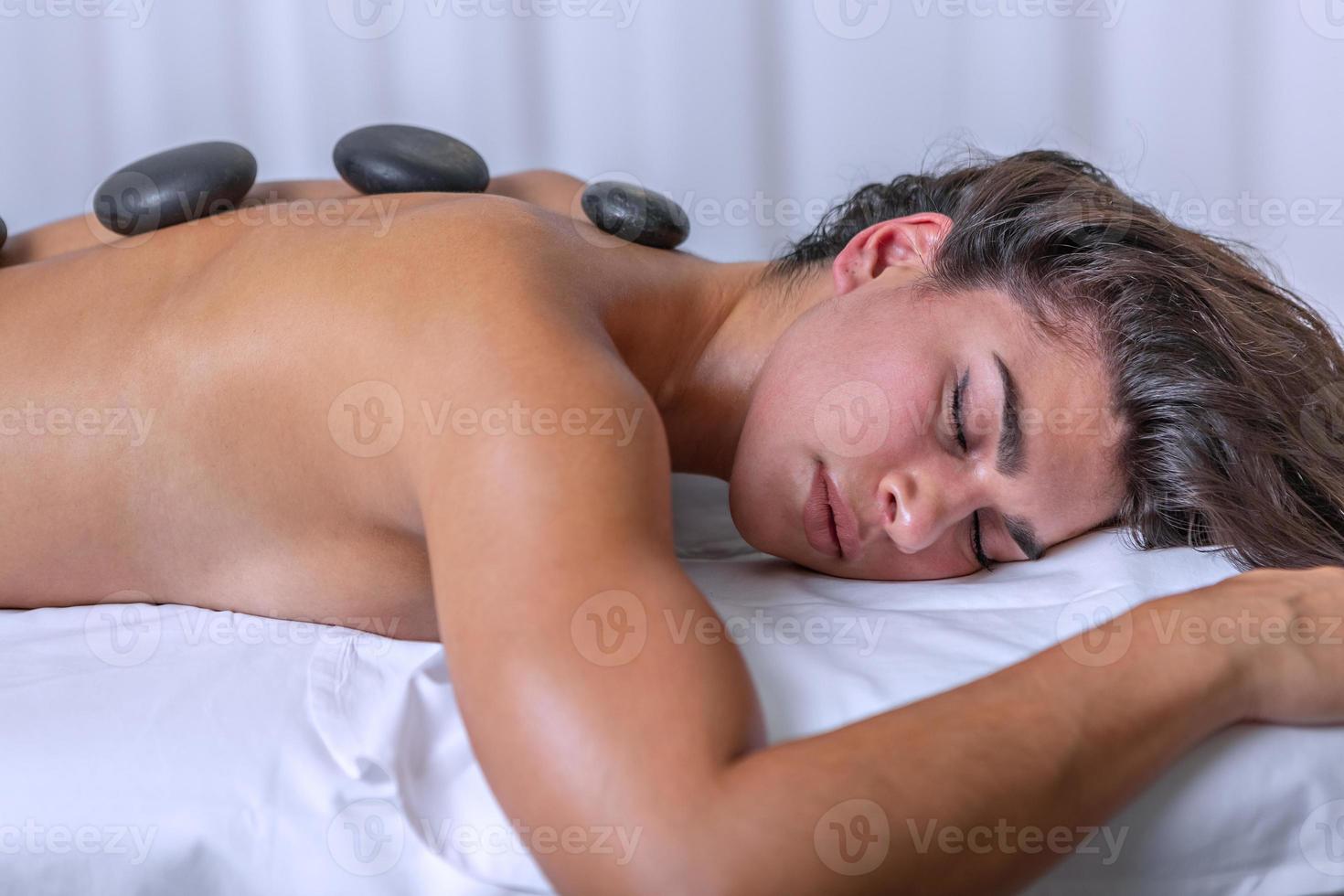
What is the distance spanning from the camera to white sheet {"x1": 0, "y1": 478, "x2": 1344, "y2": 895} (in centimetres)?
79

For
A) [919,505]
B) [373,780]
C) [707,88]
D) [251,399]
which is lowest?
[373,780]

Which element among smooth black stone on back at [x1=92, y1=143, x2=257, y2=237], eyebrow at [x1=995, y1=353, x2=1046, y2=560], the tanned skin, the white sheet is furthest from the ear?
smooth black stone on back at [x1=92, y1=143, x2=257, y2=237]

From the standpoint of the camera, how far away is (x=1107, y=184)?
1301 mm

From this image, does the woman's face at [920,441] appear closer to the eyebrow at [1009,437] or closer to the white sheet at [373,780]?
the eyebrow at [1009,437]

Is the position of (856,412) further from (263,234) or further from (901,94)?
(901,94)

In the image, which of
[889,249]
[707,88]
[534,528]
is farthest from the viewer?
[707,88]

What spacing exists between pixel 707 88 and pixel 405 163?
709mm

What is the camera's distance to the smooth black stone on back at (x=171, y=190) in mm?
1229

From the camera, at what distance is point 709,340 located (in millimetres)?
1242

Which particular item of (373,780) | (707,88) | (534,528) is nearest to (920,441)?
(534,528)

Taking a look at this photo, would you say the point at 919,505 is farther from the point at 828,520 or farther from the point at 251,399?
the point at 251,399

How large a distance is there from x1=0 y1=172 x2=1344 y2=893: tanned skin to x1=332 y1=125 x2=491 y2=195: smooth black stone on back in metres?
0.20

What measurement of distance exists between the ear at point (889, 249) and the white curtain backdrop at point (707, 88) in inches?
30.5

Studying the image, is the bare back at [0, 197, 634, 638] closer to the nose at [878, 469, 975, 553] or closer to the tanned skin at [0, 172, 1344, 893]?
the tanned skin at [0, 172, 1344, 893]
